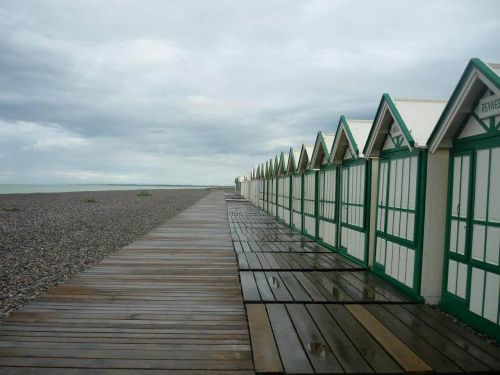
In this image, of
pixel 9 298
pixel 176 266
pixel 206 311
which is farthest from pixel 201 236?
pixel 206 311

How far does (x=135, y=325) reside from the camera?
4.20 meters

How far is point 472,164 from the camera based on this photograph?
4391mm

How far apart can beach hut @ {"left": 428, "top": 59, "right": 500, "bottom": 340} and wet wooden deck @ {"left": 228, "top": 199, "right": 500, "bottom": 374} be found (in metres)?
0.36

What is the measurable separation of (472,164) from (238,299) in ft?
11.9

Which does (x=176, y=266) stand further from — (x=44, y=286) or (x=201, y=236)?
(x=201, y=236)

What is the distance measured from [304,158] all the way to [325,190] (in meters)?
2.45

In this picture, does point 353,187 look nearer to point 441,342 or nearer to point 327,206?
point 327,206

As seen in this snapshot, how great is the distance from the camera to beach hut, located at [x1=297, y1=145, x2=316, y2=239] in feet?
36.2

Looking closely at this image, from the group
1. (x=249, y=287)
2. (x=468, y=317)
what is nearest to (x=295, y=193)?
(x=249, y=287)

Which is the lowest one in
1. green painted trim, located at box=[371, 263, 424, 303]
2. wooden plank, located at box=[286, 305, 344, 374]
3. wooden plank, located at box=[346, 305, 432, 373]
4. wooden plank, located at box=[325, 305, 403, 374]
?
wooden plank, located at box=[286, 305, 344, 374]

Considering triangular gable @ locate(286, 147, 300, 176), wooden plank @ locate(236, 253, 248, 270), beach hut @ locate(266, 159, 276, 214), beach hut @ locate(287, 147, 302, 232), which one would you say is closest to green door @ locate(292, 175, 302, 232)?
beach hut @ locate(287, 147, 302, 232)

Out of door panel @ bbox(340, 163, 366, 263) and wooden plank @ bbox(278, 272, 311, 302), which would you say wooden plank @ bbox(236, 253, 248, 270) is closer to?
wooden plank @ bbox(278, 272, 311, 302)

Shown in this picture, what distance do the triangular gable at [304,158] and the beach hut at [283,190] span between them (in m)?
2.09

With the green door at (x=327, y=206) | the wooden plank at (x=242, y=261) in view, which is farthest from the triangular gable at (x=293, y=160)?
the wooden plank at (x=242, y=261)
